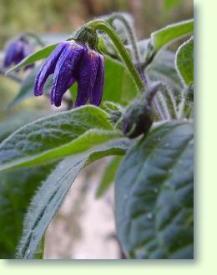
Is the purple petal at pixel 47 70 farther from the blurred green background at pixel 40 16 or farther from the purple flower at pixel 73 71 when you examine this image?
the blurred green background at pixel 40 16

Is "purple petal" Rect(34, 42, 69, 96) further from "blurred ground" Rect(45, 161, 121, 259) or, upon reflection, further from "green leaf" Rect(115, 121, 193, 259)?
"blurred ground" Rect(45, 161, 121, 259)

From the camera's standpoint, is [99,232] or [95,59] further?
[99,232]

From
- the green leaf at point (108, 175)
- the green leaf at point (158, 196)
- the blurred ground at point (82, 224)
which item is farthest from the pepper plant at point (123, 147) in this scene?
the blurred ground at point (82, 224)

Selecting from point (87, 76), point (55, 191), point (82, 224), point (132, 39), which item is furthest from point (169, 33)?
point (82, 224)

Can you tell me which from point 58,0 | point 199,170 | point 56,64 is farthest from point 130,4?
point 56,64

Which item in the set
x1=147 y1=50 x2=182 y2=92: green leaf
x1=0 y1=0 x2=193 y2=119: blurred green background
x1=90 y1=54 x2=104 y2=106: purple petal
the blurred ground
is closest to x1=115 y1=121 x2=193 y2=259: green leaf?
x1=90 y1=54 x2=104 y2=106: purple petal

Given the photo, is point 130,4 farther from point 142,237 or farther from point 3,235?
point 142,237
